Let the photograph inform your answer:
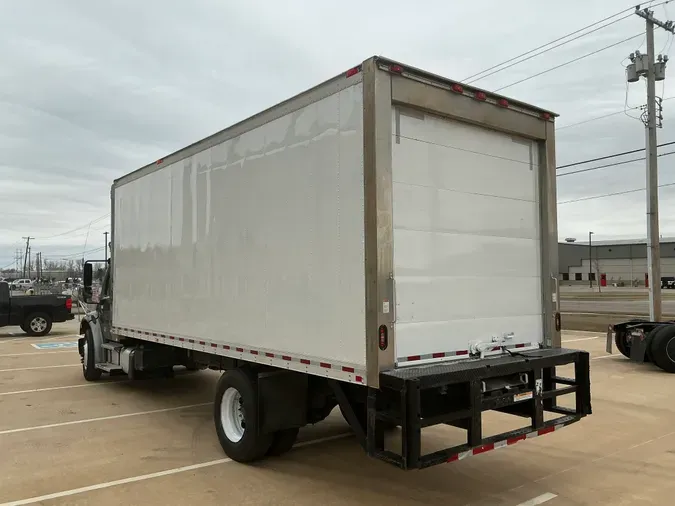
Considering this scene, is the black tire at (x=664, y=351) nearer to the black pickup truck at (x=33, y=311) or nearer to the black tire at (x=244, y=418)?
the black tire at (x=244, y=418)

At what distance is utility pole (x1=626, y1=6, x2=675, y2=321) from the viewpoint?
16828 millimetres

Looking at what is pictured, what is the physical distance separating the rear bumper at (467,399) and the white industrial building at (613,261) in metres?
80.1

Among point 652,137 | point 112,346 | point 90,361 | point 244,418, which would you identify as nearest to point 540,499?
point 244,418

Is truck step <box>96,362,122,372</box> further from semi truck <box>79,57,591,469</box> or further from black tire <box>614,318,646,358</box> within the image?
black tire <box>614,318,646,358</box>

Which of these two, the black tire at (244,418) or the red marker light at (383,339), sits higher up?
the red marker light at (383,339)

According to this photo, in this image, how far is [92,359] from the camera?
1077 cm

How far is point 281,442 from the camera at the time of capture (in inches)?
236

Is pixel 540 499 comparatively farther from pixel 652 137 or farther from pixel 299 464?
pixel 652 137

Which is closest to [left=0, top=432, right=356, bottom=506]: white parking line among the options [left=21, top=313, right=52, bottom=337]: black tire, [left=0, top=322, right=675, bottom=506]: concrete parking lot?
[left=0, top=322, right=675, bottom=506]: concrete parking lot

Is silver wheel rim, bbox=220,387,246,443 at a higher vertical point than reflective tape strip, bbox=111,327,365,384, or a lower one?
lower

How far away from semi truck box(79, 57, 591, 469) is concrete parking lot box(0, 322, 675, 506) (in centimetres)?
44

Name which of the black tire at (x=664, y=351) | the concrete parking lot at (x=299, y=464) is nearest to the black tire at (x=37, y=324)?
the concrete parking lot at (x=299, y=464)

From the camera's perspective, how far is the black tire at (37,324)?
20391 millimetres

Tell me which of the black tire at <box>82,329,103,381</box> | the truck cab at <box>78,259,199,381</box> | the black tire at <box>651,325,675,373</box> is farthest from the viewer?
the black tire at <box>651,325,675,373</box>
